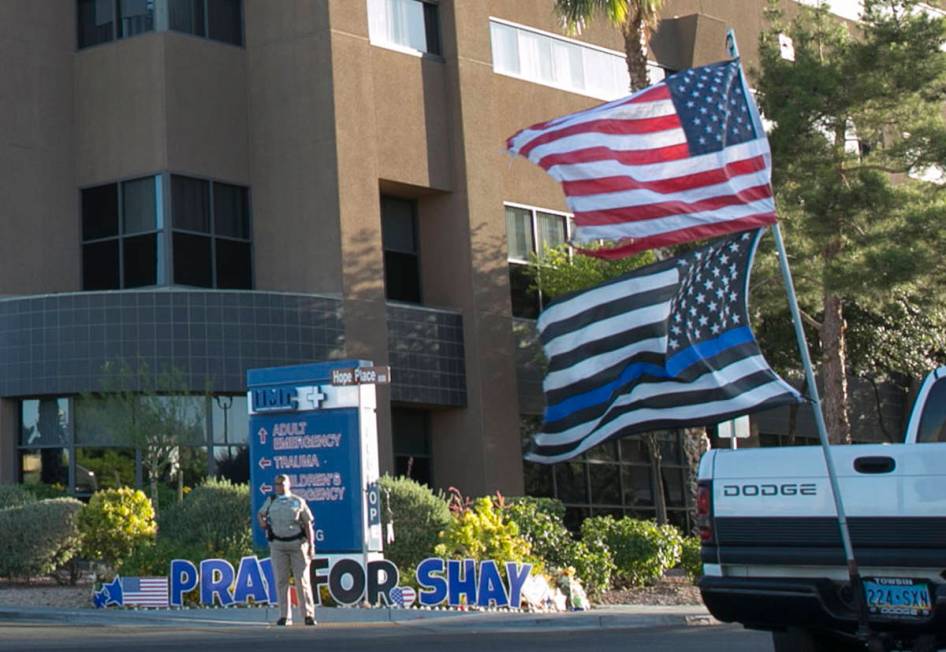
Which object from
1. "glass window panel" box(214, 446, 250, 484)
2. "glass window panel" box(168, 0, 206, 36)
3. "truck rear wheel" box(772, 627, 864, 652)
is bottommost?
"truck rear wheel" box(772, 627, 864, 652)

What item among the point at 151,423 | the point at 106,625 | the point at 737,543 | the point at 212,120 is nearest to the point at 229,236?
the point at 212,120

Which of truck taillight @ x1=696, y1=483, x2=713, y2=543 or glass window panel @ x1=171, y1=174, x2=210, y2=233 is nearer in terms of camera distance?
truck taillight @ x1=696, y1=483, x2=713, y2=543

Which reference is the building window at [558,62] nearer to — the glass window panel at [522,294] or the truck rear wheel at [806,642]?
the glass window panel at [522,294]

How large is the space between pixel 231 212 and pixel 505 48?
730cm

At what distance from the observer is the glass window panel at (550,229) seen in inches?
1367

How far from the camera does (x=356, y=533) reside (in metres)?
20.9

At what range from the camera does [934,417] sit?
1118 centimetres

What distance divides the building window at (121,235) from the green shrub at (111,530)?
8404mm

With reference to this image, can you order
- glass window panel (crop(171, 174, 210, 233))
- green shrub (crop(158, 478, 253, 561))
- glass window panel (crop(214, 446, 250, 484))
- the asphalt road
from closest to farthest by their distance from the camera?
the asphalt road
green shrub (crop(158, 478, 253, 561))
glass window panel (crop(214, 446, 250, 484))
glass window panel (crop(171, 174, 210, 233))

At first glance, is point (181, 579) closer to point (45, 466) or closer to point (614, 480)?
point (45, 466)

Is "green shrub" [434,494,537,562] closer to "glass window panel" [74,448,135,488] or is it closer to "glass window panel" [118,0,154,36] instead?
"glass window panel" [74,448,135,488]

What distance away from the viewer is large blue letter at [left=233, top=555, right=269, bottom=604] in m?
20.5

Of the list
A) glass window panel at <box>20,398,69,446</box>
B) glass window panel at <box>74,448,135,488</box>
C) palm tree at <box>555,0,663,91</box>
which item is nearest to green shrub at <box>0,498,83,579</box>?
glass window panel at <box>74,448,135,488</box>

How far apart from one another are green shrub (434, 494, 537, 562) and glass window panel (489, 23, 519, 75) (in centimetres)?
1475
